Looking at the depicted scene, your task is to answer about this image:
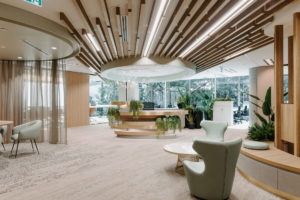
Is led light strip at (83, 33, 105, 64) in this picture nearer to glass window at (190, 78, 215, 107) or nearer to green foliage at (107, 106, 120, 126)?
green foliage at (107, 106, 120, 126)

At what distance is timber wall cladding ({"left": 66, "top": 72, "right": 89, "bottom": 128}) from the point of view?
417 inches

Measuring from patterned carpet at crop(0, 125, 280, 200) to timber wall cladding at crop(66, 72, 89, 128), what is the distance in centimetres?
509

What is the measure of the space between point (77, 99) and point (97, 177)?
7.95m

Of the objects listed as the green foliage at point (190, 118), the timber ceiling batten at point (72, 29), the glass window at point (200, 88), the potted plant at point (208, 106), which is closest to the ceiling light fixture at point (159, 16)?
the timber ceiling batten at point (72, 29)

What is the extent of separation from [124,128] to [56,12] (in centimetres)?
494

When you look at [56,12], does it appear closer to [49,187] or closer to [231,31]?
[49,187]

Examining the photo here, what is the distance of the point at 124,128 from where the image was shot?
782 centimetres

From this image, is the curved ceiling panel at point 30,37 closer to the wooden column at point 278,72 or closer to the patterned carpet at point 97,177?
the patterned carpet at point 97,177

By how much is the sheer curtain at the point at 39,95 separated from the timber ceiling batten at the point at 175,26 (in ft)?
4.32

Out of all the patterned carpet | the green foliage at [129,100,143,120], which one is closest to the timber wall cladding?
the green foliage at [129,100,143,120]

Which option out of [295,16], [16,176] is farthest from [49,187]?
[295,16]

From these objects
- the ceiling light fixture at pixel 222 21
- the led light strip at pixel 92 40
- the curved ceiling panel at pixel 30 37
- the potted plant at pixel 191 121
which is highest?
the ceiling light fixture at pixel 222 21

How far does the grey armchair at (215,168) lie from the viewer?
8.39 feet

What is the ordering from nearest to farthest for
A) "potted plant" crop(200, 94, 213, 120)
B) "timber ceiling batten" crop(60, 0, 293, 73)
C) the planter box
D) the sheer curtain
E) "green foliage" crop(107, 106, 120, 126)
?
"timber ceiling batten" crop(60, 0, 293, 73)
the sheer curtain
"green foliage" crop(107, 106, 120, 126)
the planter box
"potted plant" crop(200, 94, 213, 120)
